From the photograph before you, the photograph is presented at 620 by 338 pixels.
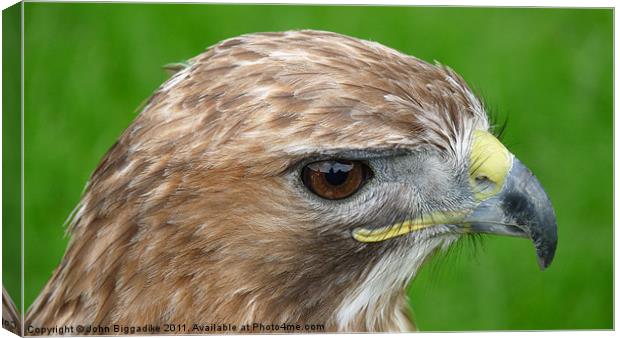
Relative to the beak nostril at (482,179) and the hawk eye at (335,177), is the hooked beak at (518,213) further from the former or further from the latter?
the hawk eye at (335,177)

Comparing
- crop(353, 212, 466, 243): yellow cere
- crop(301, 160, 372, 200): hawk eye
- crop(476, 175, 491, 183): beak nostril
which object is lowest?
crop(353, 212, 466, 243): yellow cere

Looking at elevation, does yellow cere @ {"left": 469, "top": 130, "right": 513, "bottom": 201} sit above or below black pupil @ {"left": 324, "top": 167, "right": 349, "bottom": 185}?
below

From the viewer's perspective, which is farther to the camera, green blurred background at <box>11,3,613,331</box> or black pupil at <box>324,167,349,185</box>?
green blurred background at <box>11,3,613,331</box>

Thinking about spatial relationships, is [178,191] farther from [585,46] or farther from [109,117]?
[585,46]

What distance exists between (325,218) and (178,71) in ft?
2.29

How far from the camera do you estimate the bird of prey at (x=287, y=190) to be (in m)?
2.76

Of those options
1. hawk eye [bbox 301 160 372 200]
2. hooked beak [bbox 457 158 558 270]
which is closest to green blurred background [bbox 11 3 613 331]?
hooked beak [bbox 457 158 558 270]

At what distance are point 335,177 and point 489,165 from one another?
0.46 m

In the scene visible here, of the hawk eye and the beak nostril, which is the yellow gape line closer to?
the beak nostril

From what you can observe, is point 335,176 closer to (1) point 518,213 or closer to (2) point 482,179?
(2) point 482,179

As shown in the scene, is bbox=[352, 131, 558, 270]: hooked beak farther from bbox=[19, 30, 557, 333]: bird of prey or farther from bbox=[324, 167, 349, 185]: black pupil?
bbox=[324, 167, 349, 185]: black pupil

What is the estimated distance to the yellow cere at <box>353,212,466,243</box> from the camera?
2.85 metres

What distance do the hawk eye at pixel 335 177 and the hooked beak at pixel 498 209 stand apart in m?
0.13

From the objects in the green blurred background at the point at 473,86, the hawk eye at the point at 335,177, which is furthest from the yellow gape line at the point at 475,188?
the green blurred background at the point at 473,86
